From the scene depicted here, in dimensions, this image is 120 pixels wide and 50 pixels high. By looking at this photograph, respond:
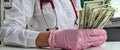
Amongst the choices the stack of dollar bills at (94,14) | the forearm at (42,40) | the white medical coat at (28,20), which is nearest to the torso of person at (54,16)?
→ the white medical coat at (28,20)

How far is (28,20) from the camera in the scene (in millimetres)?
1227

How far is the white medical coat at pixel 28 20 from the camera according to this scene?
110 cm

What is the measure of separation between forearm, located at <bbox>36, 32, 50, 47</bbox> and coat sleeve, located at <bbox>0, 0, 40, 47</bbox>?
0.03 metres

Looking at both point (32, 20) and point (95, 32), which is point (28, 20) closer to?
point (32, 20)

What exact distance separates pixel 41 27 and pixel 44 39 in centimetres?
32

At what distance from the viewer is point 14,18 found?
45.1 inches

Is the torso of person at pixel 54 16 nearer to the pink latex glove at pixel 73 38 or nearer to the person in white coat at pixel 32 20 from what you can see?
the person in white coat at pixel 32 20

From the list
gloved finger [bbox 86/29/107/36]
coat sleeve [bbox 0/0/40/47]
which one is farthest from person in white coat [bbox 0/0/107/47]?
gloved finger [bbox 86/29/107/36]

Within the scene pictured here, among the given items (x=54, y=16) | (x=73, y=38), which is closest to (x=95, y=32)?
(x=73, y=38)

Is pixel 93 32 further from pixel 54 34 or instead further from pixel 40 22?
pixel 40 22

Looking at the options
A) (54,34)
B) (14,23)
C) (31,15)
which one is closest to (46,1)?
(31,15)

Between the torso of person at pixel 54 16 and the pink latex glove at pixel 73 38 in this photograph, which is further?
the torso of person at pixel 54 16

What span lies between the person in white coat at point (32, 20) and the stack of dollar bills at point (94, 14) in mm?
191

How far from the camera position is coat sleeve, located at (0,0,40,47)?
3.56 feet
